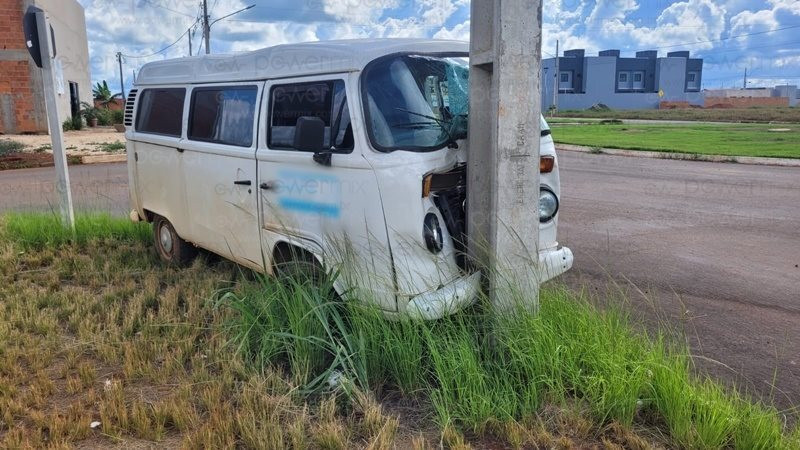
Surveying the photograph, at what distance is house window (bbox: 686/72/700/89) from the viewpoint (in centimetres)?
9689

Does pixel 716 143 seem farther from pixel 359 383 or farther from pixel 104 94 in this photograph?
pixel 104 94

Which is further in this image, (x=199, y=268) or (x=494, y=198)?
(x=199, y=268)

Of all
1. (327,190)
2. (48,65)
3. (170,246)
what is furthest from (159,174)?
(327,190)

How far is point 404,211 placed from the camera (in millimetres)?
3955

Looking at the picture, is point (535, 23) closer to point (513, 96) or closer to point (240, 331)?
point (513, 96)

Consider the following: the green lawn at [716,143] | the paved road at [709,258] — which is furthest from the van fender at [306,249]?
the green lawn at [716,143]

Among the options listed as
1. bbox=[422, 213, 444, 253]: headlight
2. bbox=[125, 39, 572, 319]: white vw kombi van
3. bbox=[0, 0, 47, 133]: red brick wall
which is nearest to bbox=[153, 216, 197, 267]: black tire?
bbox=[125, 39, 572, 319]: white vw kombi van

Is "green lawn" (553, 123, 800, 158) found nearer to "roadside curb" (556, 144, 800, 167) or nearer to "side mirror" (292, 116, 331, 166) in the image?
"roadside curb" (556, 144, 800, 167)

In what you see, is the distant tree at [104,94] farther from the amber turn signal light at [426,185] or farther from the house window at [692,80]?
the house window at [692,80]

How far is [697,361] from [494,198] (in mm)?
1926

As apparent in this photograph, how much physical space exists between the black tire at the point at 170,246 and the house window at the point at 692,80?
337 ft

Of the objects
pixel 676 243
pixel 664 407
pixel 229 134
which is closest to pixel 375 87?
pixel 229 134

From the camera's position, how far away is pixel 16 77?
2858cm

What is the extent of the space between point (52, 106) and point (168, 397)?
5.52 metres
